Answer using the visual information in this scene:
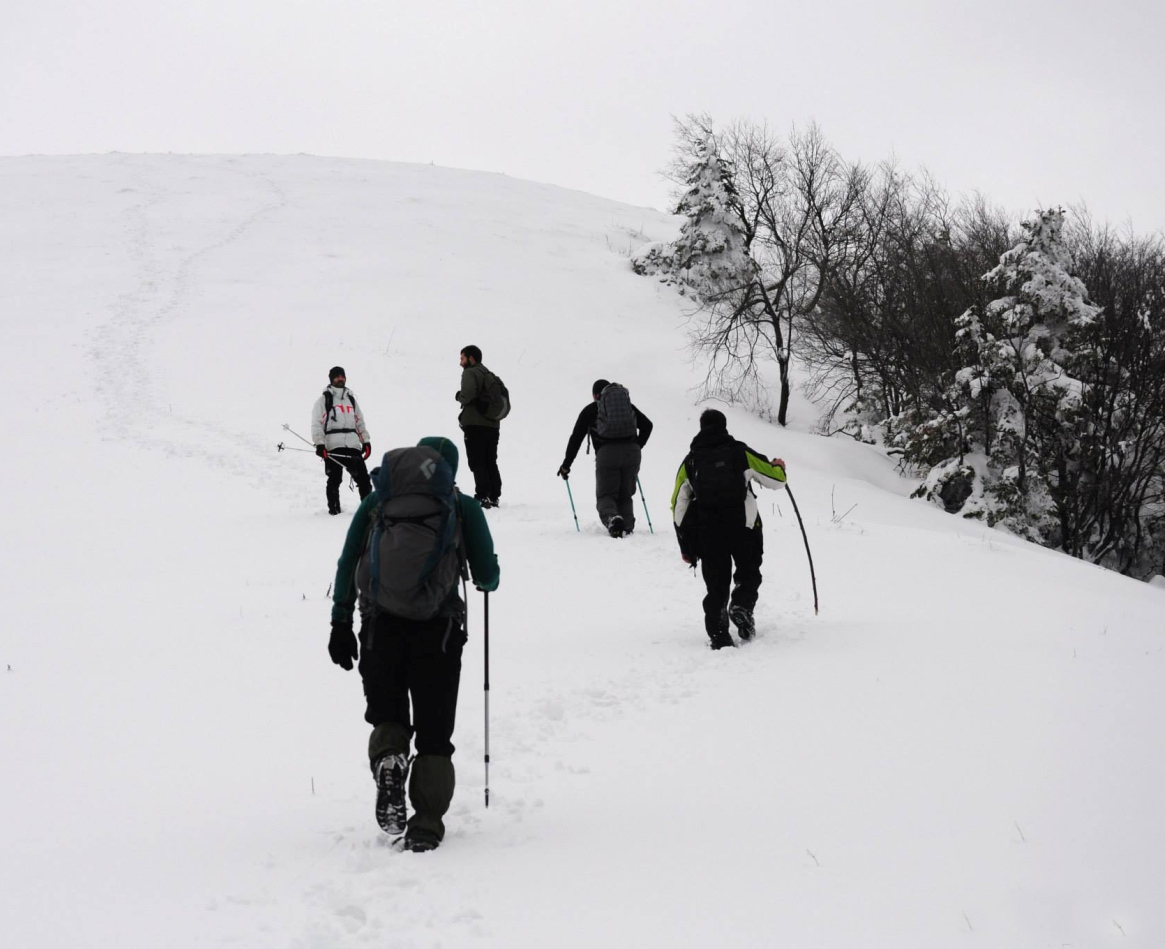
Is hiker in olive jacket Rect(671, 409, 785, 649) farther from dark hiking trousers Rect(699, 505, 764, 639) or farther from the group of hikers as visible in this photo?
the group of hikers

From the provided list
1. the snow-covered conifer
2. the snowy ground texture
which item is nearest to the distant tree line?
the snow-covered conifer

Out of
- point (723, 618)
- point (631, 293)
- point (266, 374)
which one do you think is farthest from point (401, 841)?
point (631, 293)

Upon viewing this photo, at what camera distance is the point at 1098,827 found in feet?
12.7

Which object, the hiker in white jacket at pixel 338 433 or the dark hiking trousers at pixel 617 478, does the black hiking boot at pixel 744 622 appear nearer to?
the dark hiking trousers at pixel 617 478

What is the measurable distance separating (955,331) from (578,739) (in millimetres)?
19210

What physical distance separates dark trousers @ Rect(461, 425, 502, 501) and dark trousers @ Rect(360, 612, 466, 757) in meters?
7.89

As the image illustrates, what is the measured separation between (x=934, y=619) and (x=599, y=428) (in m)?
4.64

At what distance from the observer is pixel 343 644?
4.18 m

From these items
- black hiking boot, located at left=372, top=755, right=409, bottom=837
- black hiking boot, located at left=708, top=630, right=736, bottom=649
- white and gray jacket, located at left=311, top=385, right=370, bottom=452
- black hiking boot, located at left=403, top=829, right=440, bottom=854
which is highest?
white and gray jacket, located at left=311, top=385, right=370, bottom=452

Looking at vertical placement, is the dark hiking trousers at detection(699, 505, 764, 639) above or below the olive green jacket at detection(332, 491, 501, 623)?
below

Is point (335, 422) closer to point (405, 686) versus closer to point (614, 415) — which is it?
point (614, 415)

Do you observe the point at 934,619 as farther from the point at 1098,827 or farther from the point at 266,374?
the point at 266,374

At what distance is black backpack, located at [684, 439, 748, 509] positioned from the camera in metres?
7.03

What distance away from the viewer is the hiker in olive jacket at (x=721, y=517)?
7047mm
